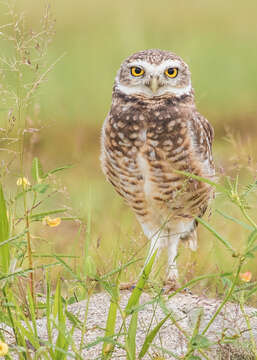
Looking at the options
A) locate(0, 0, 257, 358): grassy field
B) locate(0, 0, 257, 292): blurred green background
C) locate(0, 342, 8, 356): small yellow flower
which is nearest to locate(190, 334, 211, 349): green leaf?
locate(0, 342, 8, 356): small yellow flower

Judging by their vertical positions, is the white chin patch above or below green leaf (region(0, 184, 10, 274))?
above

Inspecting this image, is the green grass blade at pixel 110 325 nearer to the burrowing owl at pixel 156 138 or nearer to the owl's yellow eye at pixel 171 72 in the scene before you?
the burrowing owl at pixel 156 138

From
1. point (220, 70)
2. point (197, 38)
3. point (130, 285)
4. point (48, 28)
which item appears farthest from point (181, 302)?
point (197, 38)

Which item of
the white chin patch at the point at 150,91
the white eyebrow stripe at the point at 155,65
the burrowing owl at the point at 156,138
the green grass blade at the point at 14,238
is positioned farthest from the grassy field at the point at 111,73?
the green grass blade at the point at 14,238

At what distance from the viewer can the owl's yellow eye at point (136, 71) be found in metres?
2.69

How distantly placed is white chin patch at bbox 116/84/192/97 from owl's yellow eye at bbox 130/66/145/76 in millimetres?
53

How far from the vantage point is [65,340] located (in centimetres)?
166

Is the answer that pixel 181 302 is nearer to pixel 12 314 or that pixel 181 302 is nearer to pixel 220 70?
pixel 12 314

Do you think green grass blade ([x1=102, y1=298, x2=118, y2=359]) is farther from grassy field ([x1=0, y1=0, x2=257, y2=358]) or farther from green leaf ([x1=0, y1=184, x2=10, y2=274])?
grassy field ([x1=0, y1=0, x2=257, y2=358])

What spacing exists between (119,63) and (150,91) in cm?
403

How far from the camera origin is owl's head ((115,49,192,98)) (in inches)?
105

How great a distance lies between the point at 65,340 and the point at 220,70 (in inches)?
210

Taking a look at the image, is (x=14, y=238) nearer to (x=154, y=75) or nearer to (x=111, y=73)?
(x=154, y=75)

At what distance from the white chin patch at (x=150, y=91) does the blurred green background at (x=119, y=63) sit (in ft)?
4.36
